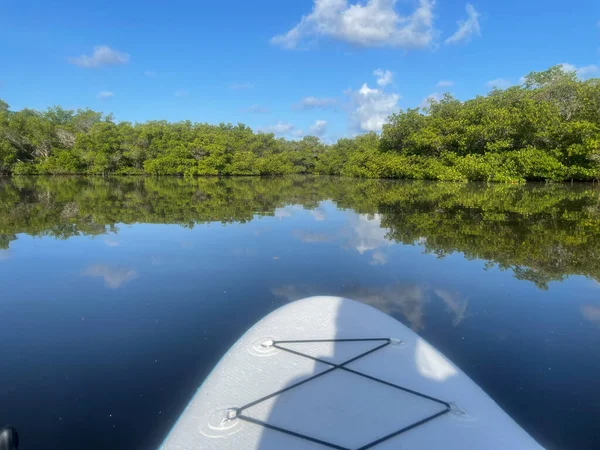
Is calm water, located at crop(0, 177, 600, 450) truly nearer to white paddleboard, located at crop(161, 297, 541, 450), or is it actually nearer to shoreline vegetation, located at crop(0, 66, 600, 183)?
white paddleboard, located at crop(161, 297, 541, 450)

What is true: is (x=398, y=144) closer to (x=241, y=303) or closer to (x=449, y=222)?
(x=449, y=222)

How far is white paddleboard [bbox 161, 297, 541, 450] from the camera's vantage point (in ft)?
4.87

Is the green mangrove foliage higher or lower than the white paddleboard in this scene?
higher

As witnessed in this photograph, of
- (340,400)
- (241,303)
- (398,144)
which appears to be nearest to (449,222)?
(241,303)

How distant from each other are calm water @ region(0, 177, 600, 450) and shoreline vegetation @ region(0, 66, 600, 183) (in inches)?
665

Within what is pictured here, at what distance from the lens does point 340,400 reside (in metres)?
1.73

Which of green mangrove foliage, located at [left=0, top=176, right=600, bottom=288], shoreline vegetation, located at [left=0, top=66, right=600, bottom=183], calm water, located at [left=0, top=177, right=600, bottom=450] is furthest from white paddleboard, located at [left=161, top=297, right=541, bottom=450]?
shoreline vegetation, located at [left=0, top=66, right=600, bottom=183]

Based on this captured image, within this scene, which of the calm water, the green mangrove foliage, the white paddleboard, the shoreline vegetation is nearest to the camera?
the white paddleboard

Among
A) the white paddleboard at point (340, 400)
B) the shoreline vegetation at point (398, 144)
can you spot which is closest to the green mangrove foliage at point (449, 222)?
the white paddleboard at point (340, 400)

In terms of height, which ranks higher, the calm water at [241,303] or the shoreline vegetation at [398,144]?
the shoreline vegetation at [398,144]

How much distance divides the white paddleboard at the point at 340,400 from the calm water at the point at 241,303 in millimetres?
589

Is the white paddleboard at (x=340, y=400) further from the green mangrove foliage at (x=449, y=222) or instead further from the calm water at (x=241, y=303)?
the green mangrove foliage at (x=449, y=222)

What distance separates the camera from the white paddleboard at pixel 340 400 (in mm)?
1483

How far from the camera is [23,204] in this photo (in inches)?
477
